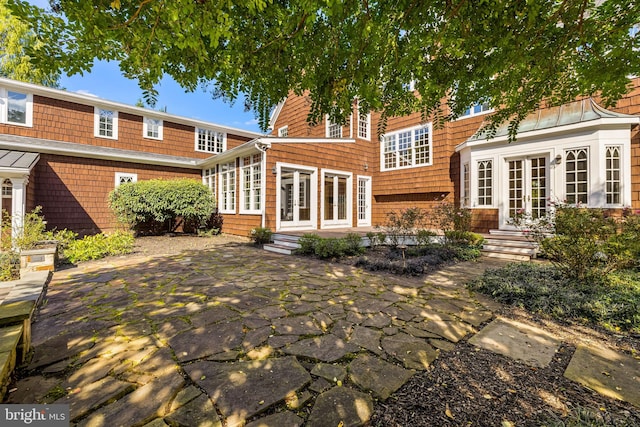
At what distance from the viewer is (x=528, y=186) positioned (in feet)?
26.9

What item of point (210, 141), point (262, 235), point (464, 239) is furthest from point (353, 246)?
point (210, 141)

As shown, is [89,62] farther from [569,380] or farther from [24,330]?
[569,380]

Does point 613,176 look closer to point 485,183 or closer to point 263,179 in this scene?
point 485,183

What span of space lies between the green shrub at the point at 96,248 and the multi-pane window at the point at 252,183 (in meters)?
3.81

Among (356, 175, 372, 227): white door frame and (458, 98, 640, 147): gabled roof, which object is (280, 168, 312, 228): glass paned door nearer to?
(356, 175, 372, 227): white door frame

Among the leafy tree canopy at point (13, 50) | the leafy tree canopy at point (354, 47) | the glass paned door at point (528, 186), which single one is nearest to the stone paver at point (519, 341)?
the leafy tree canopy at point (354, 47)

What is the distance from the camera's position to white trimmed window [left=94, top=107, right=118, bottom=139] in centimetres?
1175

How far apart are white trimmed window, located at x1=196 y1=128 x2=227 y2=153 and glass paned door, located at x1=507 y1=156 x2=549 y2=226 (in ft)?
44.1

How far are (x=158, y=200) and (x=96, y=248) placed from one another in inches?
143

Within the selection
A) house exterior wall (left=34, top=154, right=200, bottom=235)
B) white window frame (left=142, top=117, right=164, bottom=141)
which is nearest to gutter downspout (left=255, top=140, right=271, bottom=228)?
house exterior wall (left=34, top=154, right=200, bottom=235)

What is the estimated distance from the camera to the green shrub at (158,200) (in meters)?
10.1

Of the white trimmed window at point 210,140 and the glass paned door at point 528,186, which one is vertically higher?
the white trimmed window at point 210,140

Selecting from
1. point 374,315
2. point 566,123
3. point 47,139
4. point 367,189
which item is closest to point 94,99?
point 47,139

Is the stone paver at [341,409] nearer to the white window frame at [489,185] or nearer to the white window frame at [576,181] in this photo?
the white window frame at [576,181]
